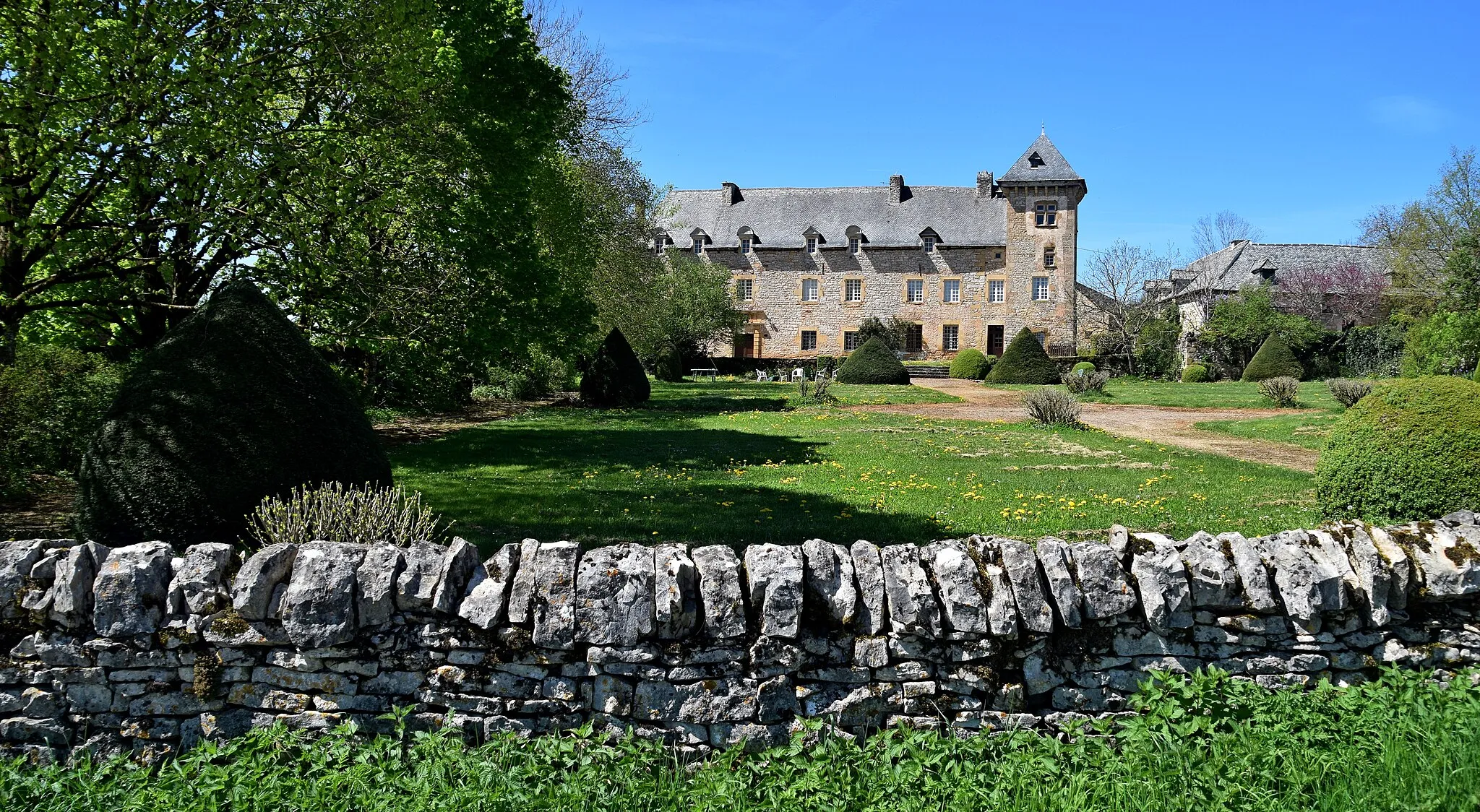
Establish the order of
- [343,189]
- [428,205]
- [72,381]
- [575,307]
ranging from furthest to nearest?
1. [575,307]
2. [428,205]
3. [343,189]
4. [72,381]

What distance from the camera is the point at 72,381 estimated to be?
9.90 metres

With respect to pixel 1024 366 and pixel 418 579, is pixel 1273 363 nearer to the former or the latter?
pixel 1024 366

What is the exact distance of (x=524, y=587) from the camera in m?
3.91

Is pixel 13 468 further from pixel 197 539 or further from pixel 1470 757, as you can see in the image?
pixel 1470 757

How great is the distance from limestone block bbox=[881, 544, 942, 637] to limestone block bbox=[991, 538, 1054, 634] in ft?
1.29

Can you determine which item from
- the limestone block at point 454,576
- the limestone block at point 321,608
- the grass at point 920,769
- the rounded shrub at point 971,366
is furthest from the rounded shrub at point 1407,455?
the rounded shrub at point 971,366

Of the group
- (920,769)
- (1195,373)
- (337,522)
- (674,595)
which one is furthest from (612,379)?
(1195,373)

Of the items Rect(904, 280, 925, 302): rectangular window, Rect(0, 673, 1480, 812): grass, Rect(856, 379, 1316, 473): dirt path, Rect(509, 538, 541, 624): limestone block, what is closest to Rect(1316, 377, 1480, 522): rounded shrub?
Rect(0, 673, 1480, 812): grass

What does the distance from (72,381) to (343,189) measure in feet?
13.1

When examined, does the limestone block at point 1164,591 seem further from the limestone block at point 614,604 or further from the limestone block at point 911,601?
the limestone block at point 614,604

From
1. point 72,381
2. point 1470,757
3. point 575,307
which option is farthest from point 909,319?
point 1470,757

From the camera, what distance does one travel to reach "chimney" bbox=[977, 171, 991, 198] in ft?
185

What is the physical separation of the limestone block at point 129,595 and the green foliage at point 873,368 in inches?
1304

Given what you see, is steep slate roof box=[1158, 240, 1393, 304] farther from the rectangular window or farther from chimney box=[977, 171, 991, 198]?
the rectangular window
